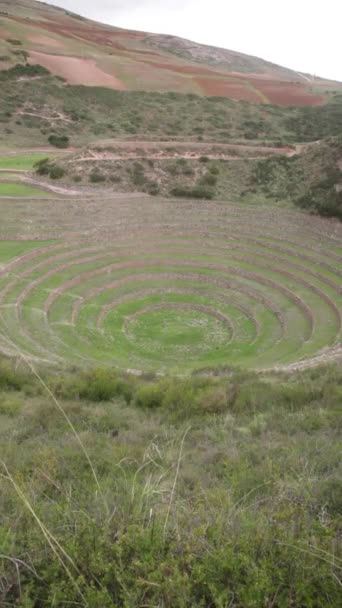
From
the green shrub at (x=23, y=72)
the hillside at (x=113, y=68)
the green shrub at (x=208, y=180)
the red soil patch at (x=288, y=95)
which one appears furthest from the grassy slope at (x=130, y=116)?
the green shrub at (x=208, y=180)

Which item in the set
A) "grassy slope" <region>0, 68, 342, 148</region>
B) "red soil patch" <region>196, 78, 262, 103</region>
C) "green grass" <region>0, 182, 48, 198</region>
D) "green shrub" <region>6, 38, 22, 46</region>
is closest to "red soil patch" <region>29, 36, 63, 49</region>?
"green shrub" <region>6, 38, 22, 46</region>

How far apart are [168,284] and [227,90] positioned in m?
52.0

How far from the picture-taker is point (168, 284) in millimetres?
27812

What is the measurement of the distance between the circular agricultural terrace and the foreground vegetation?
7.91 meters

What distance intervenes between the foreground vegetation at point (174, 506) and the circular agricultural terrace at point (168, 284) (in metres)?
7.91

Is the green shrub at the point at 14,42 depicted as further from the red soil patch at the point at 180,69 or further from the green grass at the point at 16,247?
the green grass at the point at 16,247

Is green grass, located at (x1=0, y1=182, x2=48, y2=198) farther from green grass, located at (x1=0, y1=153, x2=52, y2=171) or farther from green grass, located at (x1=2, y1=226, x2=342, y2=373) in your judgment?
green grass, located at (x1=2, y1=226, x2=342, y2=373)

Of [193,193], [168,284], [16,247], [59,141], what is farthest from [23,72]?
[168,284]

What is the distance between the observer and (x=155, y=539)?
17.6ft

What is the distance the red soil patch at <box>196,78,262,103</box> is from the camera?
2704 inches

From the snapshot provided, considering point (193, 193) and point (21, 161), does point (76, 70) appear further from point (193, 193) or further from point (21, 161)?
point (193, 193)

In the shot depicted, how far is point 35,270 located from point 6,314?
499 centimetres

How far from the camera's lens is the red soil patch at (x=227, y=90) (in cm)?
6869

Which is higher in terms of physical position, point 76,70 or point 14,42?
point 14,42
